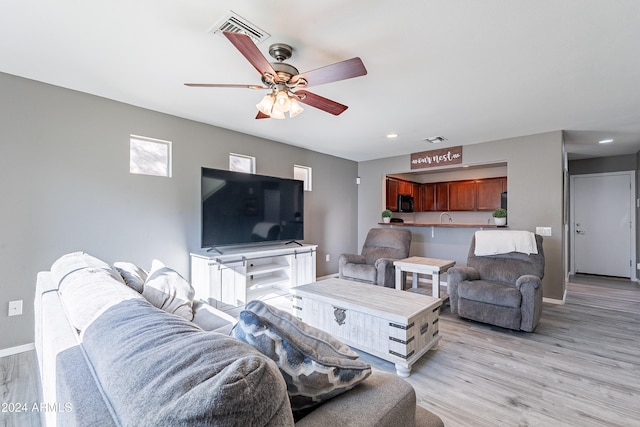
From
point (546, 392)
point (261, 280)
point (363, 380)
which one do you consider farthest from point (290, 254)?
point (363, 380)

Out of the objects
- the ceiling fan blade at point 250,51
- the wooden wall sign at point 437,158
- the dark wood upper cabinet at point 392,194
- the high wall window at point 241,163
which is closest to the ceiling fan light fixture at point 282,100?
the ceiling fan blade at point 250,51

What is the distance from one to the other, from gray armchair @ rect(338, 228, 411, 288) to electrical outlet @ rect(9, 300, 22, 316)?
3608 mm

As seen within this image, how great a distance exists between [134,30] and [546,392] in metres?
3.78

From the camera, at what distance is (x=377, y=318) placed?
2379 mm

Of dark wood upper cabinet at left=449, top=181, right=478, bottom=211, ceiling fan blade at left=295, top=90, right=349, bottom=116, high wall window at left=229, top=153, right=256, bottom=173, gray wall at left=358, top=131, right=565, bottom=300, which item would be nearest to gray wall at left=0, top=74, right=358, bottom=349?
high wall window at left=229, top=153, right=256, bottom=173

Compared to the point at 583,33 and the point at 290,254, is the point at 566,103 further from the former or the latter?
the point at 290,254

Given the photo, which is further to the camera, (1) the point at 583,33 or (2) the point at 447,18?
(1) the point at 583,33

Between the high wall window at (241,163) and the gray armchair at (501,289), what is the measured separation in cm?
307

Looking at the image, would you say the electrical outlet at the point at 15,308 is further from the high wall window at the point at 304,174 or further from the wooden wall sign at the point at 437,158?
the wooden wall sign at the point at 437,158

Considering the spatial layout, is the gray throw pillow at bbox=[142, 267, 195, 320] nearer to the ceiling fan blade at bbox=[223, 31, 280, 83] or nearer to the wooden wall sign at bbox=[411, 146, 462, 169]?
the ceiling fan blade at bbox=[223, 31, 280, 83]

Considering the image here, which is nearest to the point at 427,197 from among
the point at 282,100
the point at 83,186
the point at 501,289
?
the point at 501,289

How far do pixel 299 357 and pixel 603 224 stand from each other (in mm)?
7397

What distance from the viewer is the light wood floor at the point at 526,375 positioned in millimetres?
1835

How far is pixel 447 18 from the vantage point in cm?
179
